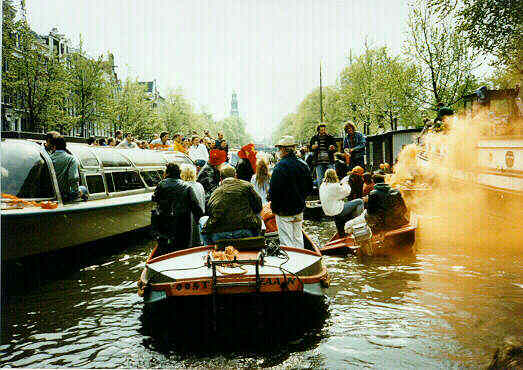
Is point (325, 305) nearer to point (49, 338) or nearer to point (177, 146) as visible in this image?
point (49, 338)

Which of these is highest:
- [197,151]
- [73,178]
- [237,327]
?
[197,151]

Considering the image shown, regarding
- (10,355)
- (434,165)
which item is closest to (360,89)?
(434,165)

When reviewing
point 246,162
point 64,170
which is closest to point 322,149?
point 246,162

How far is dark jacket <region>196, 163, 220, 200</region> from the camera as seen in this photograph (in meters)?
9.06

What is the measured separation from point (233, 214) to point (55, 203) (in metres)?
4.02

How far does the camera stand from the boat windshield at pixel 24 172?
774 cm

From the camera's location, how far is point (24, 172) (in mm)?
7895

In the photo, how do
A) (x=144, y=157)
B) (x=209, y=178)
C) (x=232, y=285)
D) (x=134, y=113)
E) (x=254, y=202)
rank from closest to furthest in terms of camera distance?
1. (x=232, y=285)
2. (x=254, y=202)
3. (x=209, y=178)
4. (x=144, y=157)
5. (x=134, y=113)

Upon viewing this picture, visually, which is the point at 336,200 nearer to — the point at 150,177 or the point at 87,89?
the point at 150,177

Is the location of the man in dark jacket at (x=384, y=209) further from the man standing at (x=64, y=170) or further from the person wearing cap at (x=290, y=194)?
the man standing at (x=64, y=170)

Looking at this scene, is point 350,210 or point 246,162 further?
point 350,210

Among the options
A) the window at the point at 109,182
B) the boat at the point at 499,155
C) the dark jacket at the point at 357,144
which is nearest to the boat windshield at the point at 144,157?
the window at the point at 109,182

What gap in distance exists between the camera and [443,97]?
28766mm

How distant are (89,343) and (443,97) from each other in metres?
28.4
